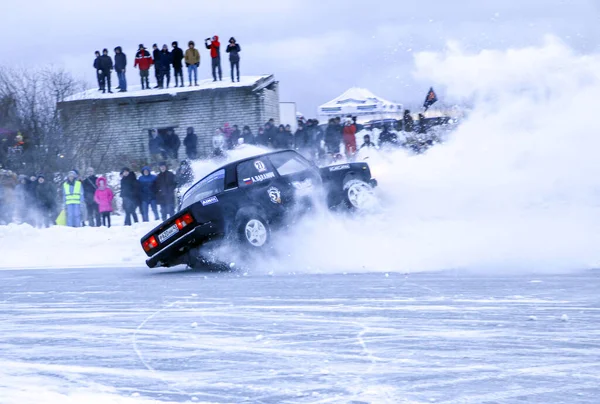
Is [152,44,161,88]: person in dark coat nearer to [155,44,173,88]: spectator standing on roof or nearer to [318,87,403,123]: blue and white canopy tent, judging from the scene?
[155,44,173,88]: spectator standing on roof

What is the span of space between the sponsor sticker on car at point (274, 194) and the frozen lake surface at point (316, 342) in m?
2.14

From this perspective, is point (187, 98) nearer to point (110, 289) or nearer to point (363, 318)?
point (110, 289)

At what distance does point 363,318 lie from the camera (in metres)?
6.34

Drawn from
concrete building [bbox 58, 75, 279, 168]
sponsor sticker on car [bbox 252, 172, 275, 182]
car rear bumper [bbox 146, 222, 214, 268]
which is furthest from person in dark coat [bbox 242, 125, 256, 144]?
concrete building [bbox 58, 75, 279, 168]

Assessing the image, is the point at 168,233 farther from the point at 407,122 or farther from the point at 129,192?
the point at 407,122

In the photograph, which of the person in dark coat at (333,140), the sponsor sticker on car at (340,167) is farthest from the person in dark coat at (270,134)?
the sponsor sticker on car at (340,167)

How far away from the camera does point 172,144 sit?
21672mm

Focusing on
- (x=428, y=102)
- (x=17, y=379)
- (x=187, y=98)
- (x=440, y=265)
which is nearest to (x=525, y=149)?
(x=428, y=102)

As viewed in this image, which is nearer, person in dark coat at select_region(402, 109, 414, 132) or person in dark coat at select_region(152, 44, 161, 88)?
person in dark coat at select_region(402, 109, 414, 132)

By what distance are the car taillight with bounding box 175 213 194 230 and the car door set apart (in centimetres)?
76

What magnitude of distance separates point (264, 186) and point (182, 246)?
1305 mm

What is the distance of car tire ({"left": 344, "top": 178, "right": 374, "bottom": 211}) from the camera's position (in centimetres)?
1231

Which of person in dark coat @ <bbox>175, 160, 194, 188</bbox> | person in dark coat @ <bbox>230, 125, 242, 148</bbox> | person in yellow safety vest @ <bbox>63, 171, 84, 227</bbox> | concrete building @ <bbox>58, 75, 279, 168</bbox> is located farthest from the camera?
concrete building @ <bbox>58, 75, 279, 168</bbox>

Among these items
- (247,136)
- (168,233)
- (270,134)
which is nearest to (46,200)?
(247,136)
